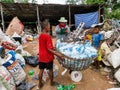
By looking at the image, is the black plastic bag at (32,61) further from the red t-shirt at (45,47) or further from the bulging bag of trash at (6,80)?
the bulging bag of trash at (6,80)

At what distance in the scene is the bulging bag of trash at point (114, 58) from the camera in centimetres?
530

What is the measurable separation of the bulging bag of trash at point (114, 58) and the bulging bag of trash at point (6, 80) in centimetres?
230

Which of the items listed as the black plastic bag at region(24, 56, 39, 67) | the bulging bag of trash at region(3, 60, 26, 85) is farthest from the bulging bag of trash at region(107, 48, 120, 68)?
the bulging bag of trash at region(3, 60, 26, 85)

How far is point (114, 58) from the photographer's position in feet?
17.5

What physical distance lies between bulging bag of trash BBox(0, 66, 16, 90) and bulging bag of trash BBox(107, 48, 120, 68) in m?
2.30

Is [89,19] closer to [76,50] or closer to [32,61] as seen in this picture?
[32,61]

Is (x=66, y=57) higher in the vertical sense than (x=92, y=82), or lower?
higher

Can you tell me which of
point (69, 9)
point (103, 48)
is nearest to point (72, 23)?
point (69, 9)

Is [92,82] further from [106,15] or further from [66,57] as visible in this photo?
[106,15]

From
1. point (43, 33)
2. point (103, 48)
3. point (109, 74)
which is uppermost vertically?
point (43, 33)

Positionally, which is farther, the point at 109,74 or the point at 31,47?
the point at 31,47

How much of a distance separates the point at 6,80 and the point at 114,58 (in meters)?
2.49

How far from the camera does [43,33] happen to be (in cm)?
428

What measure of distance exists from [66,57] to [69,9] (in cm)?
571
